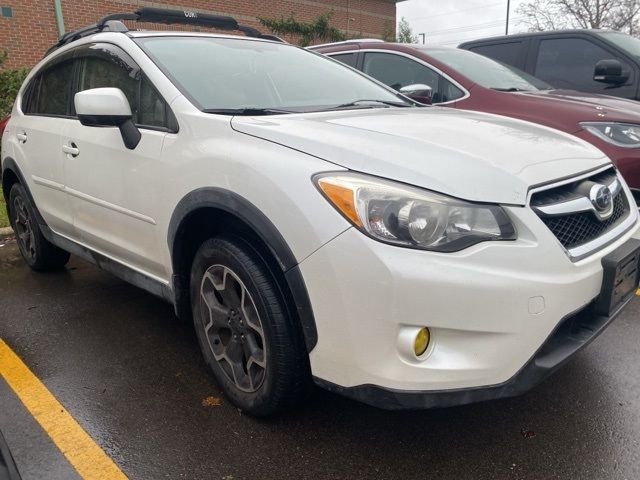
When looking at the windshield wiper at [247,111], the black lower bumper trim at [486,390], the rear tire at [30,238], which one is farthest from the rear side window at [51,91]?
the black lower bumper trim at [486,390]

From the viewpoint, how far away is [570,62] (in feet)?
20.3

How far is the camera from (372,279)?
176 centimetres

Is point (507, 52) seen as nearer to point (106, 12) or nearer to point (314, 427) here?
point (314, 427)

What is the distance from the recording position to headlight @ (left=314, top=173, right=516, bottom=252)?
1806 mm

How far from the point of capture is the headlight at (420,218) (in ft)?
5.92

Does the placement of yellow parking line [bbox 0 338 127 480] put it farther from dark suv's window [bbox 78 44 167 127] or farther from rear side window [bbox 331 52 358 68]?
rear side window [bbox 331 52 358 68]

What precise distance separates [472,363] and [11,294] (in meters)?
3.52

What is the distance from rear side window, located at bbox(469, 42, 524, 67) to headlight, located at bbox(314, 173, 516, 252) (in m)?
5.41

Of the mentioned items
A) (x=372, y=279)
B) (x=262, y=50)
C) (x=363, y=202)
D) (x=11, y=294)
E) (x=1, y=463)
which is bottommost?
(x=11, y=294)

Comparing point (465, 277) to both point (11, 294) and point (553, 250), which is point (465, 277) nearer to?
point (553, 250)

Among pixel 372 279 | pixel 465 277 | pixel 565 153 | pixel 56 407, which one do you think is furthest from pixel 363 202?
pixel 56 407

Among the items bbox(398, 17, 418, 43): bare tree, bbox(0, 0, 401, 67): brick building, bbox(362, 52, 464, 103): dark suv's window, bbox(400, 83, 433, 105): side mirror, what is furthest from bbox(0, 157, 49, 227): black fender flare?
bbox(398, 17, 418, 43): bare tree

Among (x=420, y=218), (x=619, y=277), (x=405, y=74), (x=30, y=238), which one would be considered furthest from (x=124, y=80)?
(x=405, y=74)

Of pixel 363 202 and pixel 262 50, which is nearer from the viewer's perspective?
pixel 363 202
